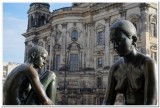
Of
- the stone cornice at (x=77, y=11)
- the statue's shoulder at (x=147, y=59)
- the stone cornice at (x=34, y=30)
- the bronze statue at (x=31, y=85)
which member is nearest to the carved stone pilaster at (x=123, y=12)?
the stone cornice at (x=77, y=11)

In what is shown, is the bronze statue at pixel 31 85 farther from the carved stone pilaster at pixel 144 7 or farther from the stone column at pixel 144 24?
the carved stone pilaster at pixel 144 7

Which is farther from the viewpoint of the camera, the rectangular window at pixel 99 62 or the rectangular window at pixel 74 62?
the rectangular window at pixel 74 62

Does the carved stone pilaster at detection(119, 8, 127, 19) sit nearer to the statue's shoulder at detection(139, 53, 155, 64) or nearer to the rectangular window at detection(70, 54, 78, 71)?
the rectangular window at detection(70, 54, 78, 71)

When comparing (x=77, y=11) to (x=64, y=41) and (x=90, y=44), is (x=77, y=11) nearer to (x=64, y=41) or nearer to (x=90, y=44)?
(x=64, y=41)

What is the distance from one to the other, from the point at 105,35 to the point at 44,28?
Answer: 9.32 m

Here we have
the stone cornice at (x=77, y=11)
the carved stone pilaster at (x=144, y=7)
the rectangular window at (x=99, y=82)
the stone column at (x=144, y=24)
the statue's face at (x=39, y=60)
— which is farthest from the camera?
the stone cornice at (x=77, y=11)

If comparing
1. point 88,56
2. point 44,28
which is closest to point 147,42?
point 88,56

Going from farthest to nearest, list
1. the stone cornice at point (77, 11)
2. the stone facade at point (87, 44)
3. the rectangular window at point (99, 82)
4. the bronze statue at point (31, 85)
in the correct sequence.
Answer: the stone cornice at point (77, 11), the rectangular window at point (99, 82), the stone facade at point (87, 44), the bronze statue at point (31, 85)

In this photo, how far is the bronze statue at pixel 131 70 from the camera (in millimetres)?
2125

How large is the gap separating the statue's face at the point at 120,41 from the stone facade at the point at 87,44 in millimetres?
21788

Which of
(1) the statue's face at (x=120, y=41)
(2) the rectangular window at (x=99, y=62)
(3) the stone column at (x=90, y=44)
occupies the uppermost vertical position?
(3) the stone column at (x=90, y=44)

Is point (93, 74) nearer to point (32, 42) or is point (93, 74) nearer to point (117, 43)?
point (32, 42)

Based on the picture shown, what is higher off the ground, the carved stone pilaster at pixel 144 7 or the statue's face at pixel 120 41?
the carved stone pilaster at pixel 144 7

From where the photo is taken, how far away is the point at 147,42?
23.6 meters
